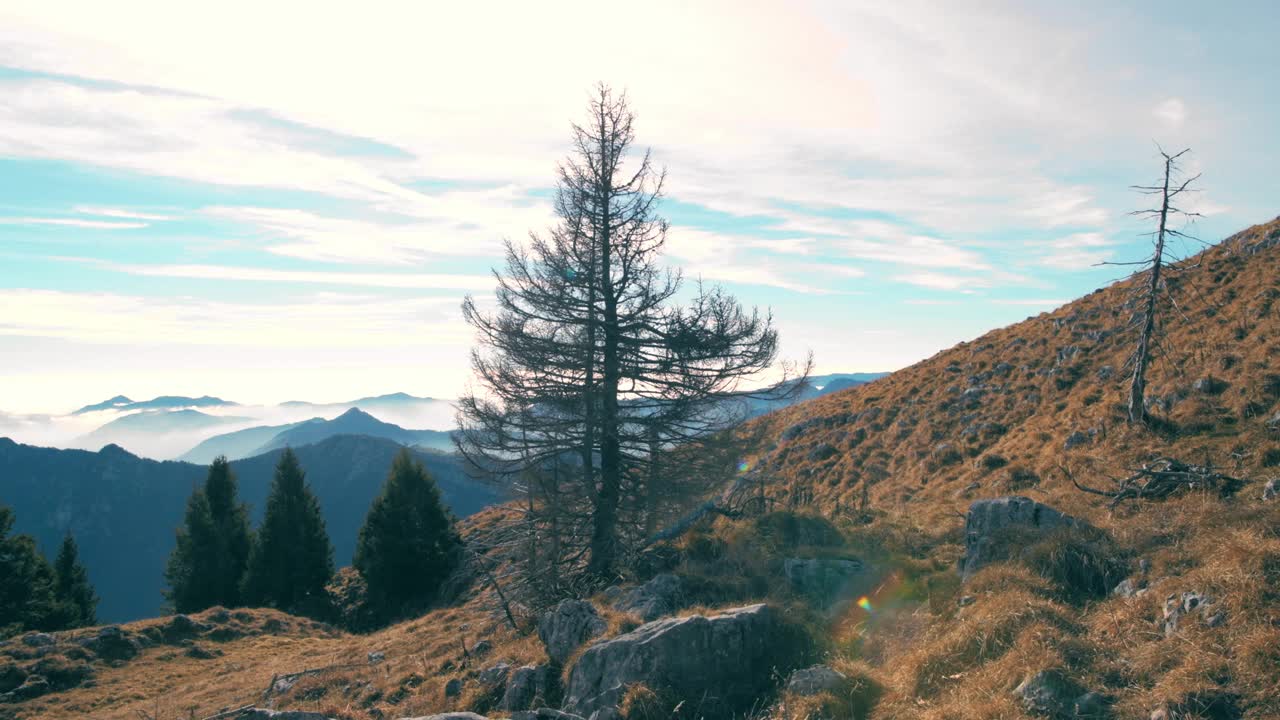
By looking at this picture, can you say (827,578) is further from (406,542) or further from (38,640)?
(406,542)

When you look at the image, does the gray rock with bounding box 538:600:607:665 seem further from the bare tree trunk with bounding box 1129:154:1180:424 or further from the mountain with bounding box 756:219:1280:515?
the bare tree trunk with bounding box 1129:154:1180:424

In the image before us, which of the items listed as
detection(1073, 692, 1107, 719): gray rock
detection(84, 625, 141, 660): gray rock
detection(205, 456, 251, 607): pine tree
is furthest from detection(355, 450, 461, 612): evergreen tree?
detection(1073, 692, 1107, 719): gray rock

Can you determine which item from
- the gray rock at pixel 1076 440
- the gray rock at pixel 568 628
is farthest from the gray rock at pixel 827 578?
the gray rock at pixel 1076 440

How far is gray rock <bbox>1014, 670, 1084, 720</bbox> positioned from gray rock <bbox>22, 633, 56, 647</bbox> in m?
26.5

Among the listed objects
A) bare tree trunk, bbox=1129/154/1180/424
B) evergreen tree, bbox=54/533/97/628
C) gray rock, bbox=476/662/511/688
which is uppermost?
bare tree trunk, bbox=1129/154/1180/424

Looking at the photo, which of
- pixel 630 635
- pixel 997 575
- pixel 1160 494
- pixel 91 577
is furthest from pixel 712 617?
pixel 91 577

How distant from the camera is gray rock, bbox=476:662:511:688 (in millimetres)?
10445

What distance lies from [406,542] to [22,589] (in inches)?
655

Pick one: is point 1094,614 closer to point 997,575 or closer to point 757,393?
point 997,575

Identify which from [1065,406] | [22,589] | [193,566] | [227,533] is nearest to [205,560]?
[193,566]

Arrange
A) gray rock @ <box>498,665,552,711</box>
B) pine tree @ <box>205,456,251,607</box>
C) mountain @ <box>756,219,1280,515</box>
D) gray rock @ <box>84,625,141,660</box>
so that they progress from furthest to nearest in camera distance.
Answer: pine tree @ <box>205,456,251,607</box>
gray rock @ <box>84,625,141,660</box>
mountain @ <box>756,219,1280,515</box>
gray rock @ <box>498,665,552,711</box>

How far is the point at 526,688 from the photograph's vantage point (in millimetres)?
9727

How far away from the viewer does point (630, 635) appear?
8867 mm

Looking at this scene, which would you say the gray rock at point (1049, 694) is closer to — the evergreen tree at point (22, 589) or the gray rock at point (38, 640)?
the gray rock at point (38, 640)
